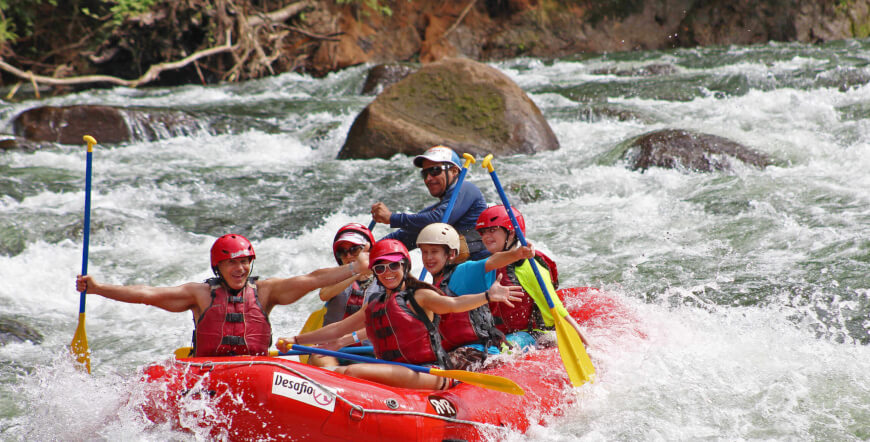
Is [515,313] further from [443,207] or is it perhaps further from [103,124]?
[103,124]

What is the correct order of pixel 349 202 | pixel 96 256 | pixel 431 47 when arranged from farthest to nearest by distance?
pixel 431 47 < pixel 349 202 < pixel 96 256

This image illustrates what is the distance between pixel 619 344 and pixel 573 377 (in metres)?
0.70

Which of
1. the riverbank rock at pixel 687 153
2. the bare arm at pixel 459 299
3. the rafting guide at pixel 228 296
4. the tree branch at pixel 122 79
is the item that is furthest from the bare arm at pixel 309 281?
the tree branch at pixel 122 79

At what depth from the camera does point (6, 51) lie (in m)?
14.3

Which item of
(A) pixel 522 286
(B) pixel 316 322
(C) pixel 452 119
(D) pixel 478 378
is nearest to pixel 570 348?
(A) pixel 522 286

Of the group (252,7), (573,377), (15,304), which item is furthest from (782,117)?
(252,7)

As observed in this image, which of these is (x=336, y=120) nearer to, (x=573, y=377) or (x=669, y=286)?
(x=669, y=286)

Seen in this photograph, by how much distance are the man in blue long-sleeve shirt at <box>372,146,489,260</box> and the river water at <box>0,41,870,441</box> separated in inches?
40.8

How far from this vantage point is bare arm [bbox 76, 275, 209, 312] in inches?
159

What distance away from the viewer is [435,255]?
4.11 m

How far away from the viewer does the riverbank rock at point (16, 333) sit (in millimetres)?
5594

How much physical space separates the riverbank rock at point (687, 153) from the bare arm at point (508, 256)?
15.9ft

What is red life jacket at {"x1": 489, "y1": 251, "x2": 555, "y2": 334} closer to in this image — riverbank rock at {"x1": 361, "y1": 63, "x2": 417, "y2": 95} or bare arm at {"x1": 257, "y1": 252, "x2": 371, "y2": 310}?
bare arm at {"x1": 257, "y1": 252, "x2": 371, "y2": 310}

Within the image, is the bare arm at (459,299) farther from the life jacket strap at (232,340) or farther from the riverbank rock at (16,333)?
the riverbank rock at (16,333)
